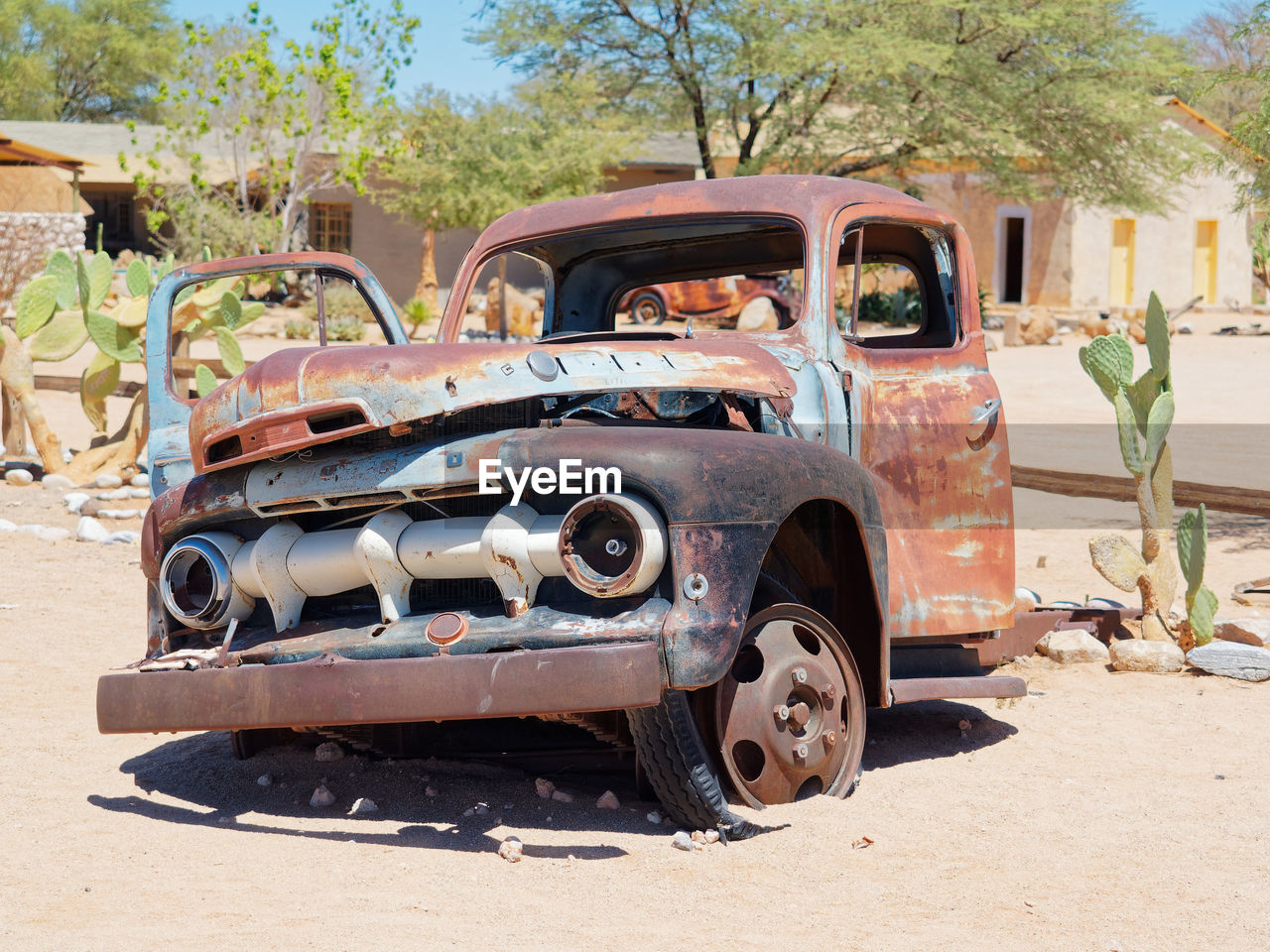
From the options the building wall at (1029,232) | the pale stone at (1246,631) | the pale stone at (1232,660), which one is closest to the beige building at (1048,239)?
the building wall at (1029,232)

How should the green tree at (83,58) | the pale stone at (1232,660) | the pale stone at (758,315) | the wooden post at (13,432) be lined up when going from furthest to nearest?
1. the green tree at (83,58)
2. the pale stone at (758,315)
3. the wooden post at (13,432)
4. the pale stone at (1232,660)

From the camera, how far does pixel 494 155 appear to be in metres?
27.7

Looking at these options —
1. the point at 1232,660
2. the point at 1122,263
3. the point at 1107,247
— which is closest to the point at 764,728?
the point at 1232,660

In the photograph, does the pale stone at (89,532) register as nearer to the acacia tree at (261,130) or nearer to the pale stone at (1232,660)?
the pale stone at (1232,660)

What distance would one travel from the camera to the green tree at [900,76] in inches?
803

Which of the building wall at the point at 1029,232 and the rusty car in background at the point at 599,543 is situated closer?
the rusty car in background at the point at 599,543

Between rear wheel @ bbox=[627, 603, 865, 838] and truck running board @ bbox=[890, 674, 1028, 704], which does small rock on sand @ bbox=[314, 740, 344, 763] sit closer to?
rear wheel @ bbox=[627, 603, 865, 838]

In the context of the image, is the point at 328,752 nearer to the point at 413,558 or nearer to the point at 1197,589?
the point at 413,558

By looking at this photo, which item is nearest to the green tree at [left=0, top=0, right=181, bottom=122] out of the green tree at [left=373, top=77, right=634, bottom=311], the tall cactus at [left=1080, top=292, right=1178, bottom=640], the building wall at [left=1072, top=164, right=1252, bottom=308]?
the green tree at [left=373, top=77, right=634, bottom=311]

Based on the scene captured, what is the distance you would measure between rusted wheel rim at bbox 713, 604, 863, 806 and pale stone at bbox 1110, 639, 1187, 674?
2.62 meters

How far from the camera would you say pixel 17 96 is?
171 ft

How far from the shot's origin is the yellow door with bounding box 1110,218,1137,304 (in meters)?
33.7

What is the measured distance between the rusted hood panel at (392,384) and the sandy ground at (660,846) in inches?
43.8

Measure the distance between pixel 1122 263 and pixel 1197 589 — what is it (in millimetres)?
29228
